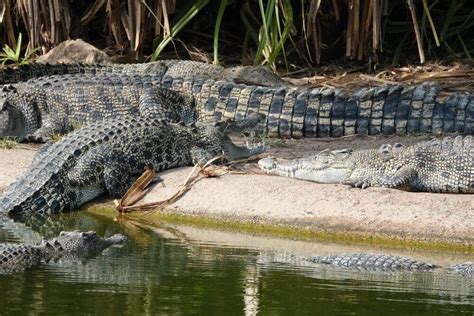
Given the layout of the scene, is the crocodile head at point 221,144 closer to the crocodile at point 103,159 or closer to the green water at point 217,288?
the crocodile at point 103,159

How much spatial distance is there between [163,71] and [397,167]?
4.60m

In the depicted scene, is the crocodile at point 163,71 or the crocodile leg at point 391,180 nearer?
the crocodile leg at point 391,180

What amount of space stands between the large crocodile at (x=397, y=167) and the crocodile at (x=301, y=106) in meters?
1.71

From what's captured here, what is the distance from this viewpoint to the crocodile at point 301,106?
413 inches

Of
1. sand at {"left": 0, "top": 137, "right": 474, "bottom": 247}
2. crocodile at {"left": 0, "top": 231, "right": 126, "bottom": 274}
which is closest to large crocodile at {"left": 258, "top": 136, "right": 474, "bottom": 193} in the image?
sand at {"left": 0, "top": 137, "right": 474, "bottom": 247}

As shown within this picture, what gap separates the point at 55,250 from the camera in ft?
23.4

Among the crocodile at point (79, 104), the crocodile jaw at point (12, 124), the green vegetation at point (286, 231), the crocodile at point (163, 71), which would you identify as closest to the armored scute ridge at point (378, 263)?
the green vegetation at point (286, 231)

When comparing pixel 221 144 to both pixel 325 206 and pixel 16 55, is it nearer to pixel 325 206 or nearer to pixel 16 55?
pixel 325 206

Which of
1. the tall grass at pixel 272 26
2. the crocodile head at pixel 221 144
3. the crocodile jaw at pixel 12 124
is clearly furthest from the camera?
the tall grass at pixel 272 26

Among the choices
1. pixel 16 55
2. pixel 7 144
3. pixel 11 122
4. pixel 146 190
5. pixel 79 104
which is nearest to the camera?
pixel 146 190

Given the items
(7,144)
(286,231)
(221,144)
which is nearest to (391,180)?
(286,231)

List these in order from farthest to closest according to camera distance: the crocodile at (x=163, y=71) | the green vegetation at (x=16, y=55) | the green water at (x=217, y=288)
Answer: the green vegetation at (x=16, y=55)
the crocodile at (x=163, y=71)
the green water at (x=217, y=288)

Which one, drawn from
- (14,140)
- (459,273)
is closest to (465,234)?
(459,273)

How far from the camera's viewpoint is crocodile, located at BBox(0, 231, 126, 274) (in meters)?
6.77
